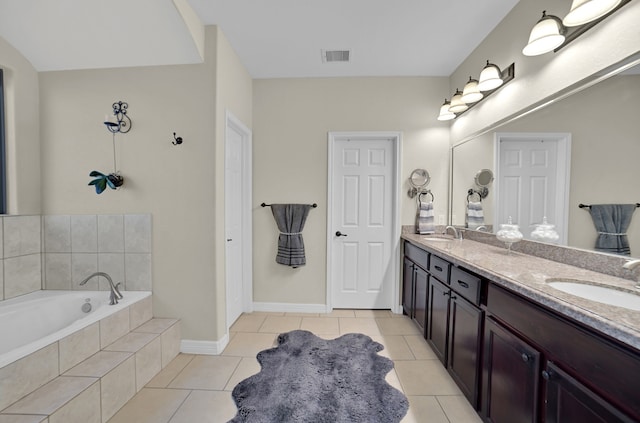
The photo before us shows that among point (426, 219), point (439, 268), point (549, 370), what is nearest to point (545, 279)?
point (549, 370)

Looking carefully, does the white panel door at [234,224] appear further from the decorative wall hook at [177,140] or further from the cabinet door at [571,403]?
the cabinet door at [571,403]

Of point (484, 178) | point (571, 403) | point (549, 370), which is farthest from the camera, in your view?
point (484, 178)

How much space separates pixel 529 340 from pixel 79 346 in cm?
250

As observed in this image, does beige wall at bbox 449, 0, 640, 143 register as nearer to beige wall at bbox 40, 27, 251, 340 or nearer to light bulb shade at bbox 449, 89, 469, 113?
light bulb shade at bbox 449, 89, 469, 113

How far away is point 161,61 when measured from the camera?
2.17m

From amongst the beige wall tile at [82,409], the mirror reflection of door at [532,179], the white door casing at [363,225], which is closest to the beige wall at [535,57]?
the mirror reflection of door at [532,179]

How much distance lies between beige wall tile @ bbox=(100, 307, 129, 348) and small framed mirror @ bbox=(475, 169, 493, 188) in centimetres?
316

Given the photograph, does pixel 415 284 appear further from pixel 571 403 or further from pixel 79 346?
pixel 79 346

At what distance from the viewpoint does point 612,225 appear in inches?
52.4

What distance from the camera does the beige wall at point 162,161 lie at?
7.13 ft

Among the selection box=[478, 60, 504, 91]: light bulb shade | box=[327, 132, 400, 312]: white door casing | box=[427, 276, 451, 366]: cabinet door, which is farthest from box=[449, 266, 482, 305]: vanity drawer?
box=[478, 60, 504, 91]: light bulb shade

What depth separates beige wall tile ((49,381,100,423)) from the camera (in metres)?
1.29

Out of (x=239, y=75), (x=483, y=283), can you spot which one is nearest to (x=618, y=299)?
(x=483, y=283)

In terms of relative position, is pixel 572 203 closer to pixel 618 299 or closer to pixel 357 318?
pixel 618 299
